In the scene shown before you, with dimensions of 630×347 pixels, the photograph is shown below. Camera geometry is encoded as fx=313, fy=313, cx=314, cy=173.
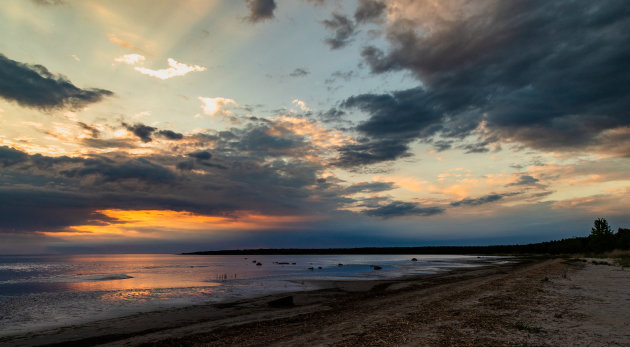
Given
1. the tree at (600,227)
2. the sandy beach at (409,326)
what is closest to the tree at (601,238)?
the tree at (600,227)

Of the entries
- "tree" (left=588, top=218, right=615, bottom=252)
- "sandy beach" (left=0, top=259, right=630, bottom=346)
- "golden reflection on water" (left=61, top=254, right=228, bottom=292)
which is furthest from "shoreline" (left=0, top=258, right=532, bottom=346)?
"tree" (left=588, top=218, right=615, bottom=252)

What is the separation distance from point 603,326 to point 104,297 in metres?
42.3

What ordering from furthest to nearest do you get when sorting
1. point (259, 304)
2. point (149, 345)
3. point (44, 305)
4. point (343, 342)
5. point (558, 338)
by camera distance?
point (44, 305), point (259, 304), point (149, 345), point (343, 342), point (558, 338)

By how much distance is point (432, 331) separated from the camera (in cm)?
1255

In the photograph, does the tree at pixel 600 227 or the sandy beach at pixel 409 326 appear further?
the tree at pixel 600 227

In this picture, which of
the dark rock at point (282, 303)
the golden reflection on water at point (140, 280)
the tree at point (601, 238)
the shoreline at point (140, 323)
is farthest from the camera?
the tree at point (601, 238)

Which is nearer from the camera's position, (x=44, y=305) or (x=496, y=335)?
(x=496, y=335)

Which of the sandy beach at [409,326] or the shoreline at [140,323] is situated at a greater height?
the sandy beach at [409,326]

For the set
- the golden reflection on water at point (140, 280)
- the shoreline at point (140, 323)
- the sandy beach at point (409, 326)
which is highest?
the sandy beach at point (409, 326)

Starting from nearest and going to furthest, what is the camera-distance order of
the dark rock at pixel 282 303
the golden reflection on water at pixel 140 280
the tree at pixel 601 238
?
the dark rock at pixel 282 303
the golden reflection on water at pixel 140 280
the tree at pixel 601 238

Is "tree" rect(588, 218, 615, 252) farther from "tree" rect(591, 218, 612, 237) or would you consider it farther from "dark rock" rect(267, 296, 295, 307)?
"dark rock" rect(267, 296, 295, 307)

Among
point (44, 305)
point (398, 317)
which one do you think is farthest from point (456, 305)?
point (44, 305)

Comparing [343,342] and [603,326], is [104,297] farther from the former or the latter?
[603,326]

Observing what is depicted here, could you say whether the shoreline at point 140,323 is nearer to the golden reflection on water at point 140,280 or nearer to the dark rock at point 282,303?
the dark rock at point 282,303
